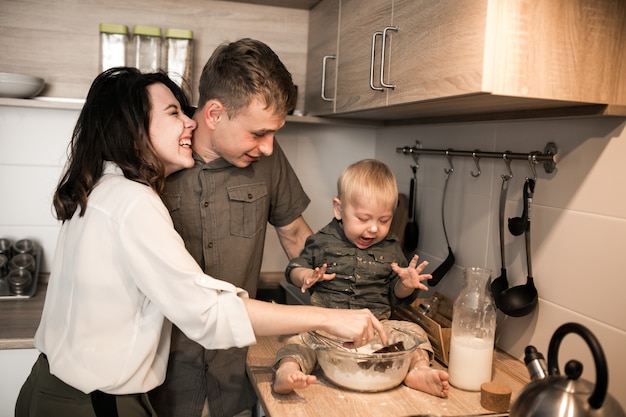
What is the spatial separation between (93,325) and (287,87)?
725 mm

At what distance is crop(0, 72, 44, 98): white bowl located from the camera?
1991 millimetres

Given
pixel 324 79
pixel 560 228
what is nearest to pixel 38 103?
pixel 324 79

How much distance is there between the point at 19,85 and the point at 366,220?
1.23 metres

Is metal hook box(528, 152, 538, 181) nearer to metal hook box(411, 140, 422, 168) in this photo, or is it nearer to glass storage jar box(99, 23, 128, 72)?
metal hook box(411, 140, 422, 168)

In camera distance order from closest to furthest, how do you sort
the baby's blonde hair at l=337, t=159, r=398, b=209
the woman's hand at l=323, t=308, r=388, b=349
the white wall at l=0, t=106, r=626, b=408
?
the woman's hand at l=323, t=308, r=388, b=349, the white wall at l=0, t=106, r=626, b=408, the baby's blonde hair at l=337, t=159, r=398, b=209

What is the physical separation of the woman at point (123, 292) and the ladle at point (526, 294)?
47 cm

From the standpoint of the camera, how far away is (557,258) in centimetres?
152

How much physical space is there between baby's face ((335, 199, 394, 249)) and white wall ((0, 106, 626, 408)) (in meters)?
0.34

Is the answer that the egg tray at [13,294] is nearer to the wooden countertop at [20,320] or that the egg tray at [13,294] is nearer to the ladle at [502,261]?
the wooden countertop at [20,320]

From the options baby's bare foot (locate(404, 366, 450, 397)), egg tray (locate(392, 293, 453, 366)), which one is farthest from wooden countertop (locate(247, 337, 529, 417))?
egg tray (locate(392, 293, 453, 366))

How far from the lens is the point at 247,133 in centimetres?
154

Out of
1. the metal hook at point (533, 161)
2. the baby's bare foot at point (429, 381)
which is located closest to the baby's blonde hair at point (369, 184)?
the metal hook at point (533, 161)

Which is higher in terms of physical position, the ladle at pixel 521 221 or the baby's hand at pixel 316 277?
the ladle at pixel 521 221

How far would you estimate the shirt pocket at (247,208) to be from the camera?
67.1 inches
